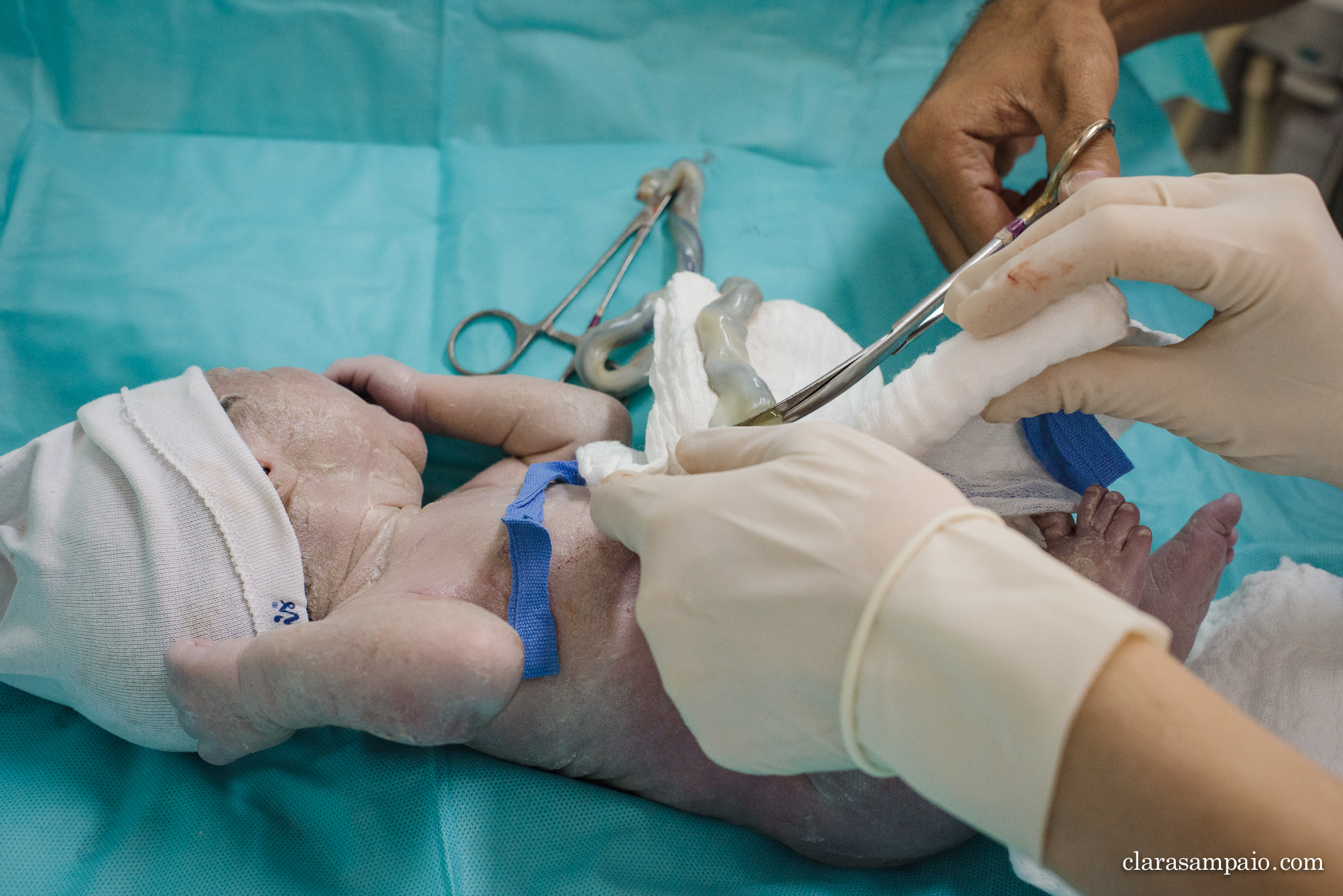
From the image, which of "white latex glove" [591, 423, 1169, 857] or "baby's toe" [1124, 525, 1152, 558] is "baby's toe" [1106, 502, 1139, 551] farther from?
"white latex glove" [591, 423, 1169, 857]

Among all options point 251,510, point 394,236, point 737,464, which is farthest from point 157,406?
point 737,464

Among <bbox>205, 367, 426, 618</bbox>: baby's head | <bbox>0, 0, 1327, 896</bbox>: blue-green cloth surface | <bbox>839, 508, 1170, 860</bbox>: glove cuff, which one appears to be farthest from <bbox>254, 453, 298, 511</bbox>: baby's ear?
<bbox>839, 508, 1170, 860</bbox>: glove cuff

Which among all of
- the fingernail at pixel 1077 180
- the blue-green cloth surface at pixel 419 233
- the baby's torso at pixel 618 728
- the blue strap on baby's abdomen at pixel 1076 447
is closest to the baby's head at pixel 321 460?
the baby's torso at pixel 618 728

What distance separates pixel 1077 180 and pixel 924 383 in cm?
41

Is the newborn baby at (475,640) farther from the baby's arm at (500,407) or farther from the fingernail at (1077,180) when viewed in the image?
the fingernail at (1077,180)

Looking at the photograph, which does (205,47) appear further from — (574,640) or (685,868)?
(685,868)

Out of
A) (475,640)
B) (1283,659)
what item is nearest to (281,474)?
(475,640)

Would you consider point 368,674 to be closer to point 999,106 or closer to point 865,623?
point 865,623

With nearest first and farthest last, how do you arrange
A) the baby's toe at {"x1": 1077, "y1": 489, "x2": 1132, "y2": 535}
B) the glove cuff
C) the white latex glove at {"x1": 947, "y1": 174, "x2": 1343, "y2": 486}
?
the glove cuff, the white latex glove at {"x1": 947, "y1": 174, "x2": 1343, "y2": 486}, the baby's toe at {"x1": 1077, "y1": 489, "x2": 1132, "y2": 535}

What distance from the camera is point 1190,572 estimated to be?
1147 mm

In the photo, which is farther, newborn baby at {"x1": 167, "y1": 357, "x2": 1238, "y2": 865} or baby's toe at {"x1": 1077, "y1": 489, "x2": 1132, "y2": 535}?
baby's toe at {"x1": 1077, "y1": 489, "x2": 1132, "y2": 535}

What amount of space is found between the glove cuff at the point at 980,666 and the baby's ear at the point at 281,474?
2.82ft

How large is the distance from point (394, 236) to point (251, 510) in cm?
77

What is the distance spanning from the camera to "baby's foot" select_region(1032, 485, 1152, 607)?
1.10m
